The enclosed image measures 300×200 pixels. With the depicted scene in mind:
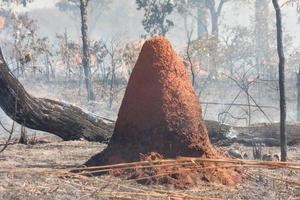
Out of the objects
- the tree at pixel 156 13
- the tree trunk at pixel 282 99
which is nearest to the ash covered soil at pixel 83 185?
the tree trunk at pixel 282 99

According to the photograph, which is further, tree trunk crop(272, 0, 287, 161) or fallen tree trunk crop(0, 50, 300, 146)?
fallen tree trunk crop(0, 50, 300, 146)

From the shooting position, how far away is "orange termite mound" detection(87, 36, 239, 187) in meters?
5.23

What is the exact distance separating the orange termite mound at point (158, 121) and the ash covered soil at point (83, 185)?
339 millimetres

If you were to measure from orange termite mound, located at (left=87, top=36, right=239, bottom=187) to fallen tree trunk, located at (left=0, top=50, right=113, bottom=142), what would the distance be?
237cm

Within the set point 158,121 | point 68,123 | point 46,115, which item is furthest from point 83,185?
point 68,123

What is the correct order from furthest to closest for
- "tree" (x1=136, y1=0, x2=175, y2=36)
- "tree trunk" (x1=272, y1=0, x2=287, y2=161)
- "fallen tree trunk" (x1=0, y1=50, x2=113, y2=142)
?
"tree" (x1=136, y1=0, x2=175, y2=36) → "fallen tree trunk" (x1=0, y1=50, x2=113, y2=142) → "tree trunk" (x1=272, y1=0, x2=287, y2=161)

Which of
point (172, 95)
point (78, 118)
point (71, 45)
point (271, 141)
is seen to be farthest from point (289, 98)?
point (172, 95)

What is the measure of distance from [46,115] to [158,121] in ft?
10.2

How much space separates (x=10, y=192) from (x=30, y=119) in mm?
3746

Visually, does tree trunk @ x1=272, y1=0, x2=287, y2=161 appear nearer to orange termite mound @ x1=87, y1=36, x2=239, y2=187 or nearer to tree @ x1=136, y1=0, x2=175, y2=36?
orange termite mound @ x1=87, y1=36, x2=239, y2=187

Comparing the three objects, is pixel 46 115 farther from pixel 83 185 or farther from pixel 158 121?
pixel 83 185

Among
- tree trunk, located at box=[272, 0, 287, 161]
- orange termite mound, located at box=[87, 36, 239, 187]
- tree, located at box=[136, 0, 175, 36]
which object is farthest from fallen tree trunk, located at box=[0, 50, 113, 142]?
tree, located at box=[136, 0, 175, 36]

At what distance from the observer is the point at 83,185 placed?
13.6ft

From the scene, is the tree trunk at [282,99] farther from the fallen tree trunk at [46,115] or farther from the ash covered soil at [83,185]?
the fallen tree trunk at [46,115]
